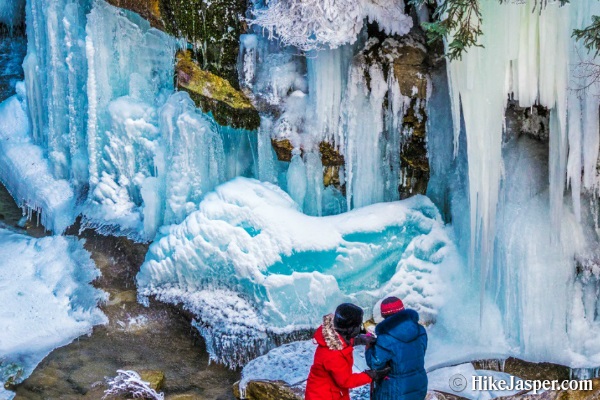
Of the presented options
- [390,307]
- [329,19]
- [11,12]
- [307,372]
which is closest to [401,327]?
[390,307]

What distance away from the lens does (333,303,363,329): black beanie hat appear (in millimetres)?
4770

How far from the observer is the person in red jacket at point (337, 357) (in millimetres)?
4750

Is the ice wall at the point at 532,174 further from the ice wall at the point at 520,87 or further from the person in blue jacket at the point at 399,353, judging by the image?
the person in blue jacket at the point at 399,353

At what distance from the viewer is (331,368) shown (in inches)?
187

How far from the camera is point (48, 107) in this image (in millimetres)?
11305

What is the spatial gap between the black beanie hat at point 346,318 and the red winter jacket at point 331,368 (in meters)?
0.05

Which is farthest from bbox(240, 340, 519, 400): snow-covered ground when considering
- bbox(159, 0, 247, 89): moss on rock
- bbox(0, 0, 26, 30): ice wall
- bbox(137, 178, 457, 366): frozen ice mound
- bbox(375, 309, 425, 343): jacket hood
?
bbox(0, 0, 26, 30): ice wall

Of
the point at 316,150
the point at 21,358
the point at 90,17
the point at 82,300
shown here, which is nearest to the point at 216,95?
the point at 316,150

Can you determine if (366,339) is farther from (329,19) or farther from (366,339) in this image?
(329,19)

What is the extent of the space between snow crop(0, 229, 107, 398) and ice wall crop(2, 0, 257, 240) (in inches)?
25.7

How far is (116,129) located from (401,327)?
21.6ft

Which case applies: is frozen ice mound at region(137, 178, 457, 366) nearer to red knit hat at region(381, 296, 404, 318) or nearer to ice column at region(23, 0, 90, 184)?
red knit hat at region(381, 296, 404, 318)

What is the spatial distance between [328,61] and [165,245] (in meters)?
2.90

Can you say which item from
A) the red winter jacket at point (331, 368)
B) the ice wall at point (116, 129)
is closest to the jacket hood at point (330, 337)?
the red winter jacket at point (331, 368)
